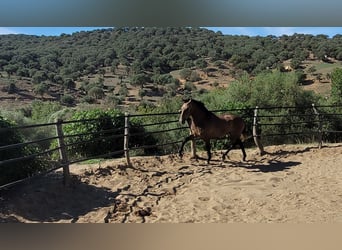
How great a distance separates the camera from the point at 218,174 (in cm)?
451

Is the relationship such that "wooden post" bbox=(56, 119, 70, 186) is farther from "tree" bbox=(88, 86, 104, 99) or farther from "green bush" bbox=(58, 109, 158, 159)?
"tree" bbox=(88, 86, 104, 99)

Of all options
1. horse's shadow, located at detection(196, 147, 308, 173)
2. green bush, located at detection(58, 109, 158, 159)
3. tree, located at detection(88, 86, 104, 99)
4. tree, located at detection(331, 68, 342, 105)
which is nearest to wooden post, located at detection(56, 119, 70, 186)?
green bush, located at detection(58, 109, 158, 159)

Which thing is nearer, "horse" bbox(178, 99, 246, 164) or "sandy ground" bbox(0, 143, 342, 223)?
"sandy ground" bbox(0, 143, 342, 223)

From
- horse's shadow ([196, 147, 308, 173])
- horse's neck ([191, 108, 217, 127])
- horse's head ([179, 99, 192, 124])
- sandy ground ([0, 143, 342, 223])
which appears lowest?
horse's shadow ([196, 147, 308, 173])

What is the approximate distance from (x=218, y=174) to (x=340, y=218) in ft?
5.77

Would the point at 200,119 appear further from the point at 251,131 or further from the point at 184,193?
the point at 251,131

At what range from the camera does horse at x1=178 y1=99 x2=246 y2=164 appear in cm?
480

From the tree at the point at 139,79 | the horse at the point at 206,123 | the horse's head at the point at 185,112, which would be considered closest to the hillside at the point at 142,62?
the tree at the point at 139,79

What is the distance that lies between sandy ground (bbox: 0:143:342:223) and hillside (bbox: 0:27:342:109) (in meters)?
10.8

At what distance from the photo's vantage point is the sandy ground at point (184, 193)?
307cm

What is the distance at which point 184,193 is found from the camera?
3777mm

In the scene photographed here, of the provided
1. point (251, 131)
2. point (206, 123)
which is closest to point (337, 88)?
point (251, 131)
